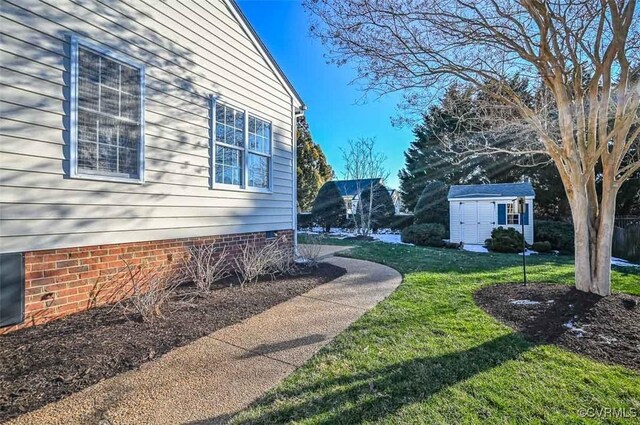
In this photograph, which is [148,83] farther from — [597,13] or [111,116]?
[597,13]

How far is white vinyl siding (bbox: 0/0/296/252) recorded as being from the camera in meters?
3.53

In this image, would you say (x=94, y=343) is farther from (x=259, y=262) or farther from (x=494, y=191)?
(x=494, y=191)

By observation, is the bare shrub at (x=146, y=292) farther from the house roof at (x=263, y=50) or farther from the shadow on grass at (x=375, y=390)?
the house roof at (x=263, y=50)

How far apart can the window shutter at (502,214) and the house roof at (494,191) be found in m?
0.48

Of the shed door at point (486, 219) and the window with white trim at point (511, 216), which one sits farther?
the shed door at point (486, 219)

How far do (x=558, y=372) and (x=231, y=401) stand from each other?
9.33 feet

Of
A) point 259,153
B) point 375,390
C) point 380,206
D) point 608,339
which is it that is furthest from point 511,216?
point 375,390

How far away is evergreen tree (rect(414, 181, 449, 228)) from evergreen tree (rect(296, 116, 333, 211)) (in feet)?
36.6

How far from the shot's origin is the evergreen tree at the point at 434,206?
17453 millimetres

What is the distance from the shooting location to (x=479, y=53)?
584cm

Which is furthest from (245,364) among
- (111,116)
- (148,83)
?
(148,83)

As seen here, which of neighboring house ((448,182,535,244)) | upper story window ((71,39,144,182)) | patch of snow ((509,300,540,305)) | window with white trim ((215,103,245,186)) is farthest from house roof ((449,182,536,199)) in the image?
upper story window ((71,39,144,182))

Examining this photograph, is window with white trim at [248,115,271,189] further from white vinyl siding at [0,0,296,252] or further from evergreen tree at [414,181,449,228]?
evergreen tree at [414,181,449,228]

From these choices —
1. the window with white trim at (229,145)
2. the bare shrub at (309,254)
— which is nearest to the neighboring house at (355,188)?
the bare shrub at (309,254)
